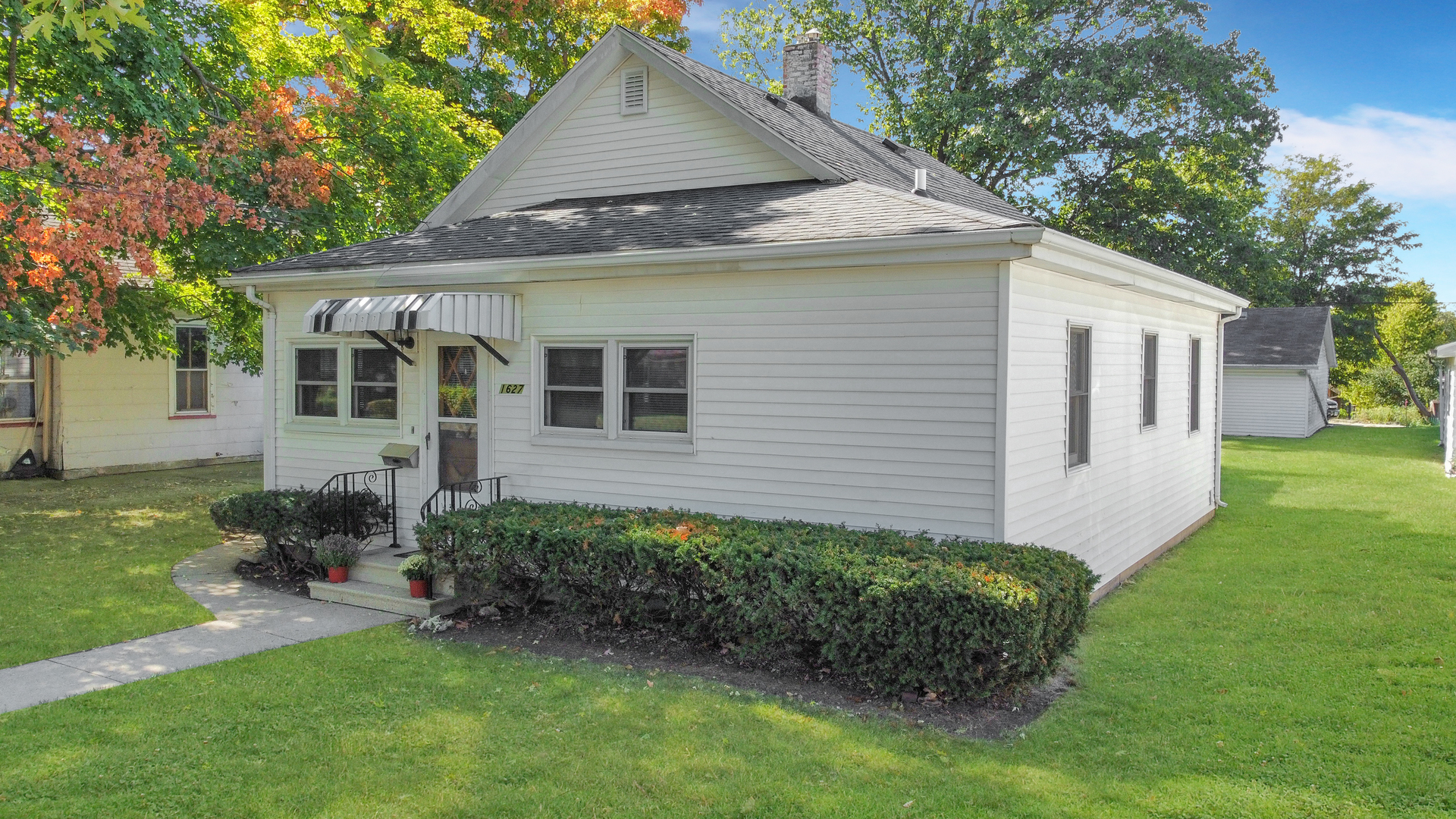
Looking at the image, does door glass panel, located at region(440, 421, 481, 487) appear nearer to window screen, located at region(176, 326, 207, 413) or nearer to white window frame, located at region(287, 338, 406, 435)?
white window frame, located at region(287, 338, 406, 435)

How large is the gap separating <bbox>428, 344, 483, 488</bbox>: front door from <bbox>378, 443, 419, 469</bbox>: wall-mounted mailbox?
172 millimetres

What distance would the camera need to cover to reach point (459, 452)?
9789 millimetres

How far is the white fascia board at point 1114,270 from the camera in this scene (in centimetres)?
707

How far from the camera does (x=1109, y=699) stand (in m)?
6.08

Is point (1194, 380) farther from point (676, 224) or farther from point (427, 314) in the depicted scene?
point (427, 314)

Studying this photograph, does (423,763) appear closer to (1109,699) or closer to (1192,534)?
(1109,699)

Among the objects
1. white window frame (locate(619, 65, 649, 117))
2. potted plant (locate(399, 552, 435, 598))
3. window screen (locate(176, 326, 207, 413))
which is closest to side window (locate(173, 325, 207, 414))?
window screen (locate(176, 326, 207, 413))

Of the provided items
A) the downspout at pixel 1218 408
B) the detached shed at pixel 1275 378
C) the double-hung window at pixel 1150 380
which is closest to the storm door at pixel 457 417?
the double-hung window at pixel 1150 380

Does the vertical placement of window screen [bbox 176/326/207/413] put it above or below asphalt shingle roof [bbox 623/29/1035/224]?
below

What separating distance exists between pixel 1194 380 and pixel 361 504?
11.0 m

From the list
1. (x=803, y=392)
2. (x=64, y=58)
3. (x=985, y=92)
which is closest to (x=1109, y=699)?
(x=803, y=392)

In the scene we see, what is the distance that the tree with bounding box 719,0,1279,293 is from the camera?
925 inches

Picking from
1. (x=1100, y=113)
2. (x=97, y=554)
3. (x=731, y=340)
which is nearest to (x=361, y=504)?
(x=97, y=554)

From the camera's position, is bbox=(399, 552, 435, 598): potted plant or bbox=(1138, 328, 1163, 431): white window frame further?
bbox=(1138, 328, 1163, 431): white window frame
